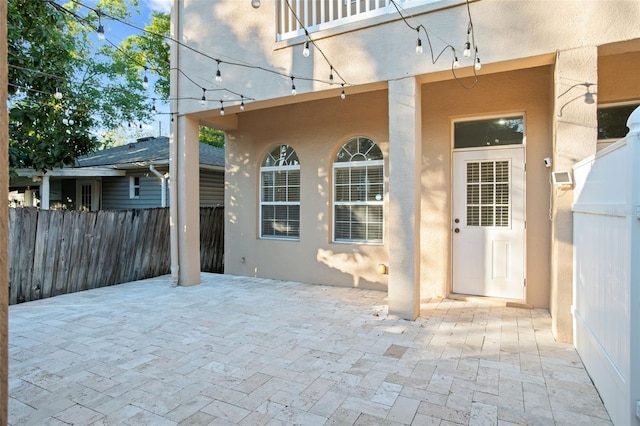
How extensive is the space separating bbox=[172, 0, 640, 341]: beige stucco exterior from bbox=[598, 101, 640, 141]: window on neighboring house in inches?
5.4

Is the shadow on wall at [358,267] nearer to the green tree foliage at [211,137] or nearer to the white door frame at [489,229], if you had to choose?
the white door frame at [489,229]

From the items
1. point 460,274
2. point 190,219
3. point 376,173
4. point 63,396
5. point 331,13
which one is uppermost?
point 331,13

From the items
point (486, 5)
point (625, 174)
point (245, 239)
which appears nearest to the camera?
point (625, 174)

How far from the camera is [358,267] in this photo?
233 inches

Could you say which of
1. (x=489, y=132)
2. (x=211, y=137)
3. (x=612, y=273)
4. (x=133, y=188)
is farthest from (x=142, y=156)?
(x=612, y=273)

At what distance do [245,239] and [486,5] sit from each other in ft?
16.8

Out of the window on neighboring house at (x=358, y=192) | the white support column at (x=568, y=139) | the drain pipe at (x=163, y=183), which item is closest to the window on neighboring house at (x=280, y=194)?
the window on neighboring house at (x=358, y=192)

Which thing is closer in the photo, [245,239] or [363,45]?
[363,45]

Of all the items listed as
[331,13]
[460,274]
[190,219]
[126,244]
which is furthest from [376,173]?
[126,244]

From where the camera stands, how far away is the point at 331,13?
4809 mm

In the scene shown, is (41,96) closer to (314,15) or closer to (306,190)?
(306,190)

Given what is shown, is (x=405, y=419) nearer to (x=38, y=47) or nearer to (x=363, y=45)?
(x=363, y=45)

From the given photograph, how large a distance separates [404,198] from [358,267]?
6.38 ft

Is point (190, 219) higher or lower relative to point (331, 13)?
lower
